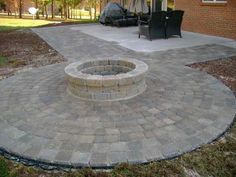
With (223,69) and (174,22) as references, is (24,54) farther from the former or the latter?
(223,69)

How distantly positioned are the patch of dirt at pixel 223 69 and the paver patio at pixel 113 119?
0.66 ft

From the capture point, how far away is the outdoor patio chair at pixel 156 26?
30.3 feet

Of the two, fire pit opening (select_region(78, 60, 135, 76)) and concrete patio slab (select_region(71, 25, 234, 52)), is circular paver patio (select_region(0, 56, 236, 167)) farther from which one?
concrete patio slab (select_region(71, 25, 234, 52))

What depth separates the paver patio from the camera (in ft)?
10.7

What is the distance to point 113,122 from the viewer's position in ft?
12.7

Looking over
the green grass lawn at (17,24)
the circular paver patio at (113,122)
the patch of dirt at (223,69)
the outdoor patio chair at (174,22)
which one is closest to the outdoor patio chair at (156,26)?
the outdoor patio chair at (174,22)

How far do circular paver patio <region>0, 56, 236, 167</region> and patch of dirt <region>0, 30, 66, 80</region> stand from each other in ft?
5.46

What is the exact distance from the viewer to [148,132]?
11.8 feet

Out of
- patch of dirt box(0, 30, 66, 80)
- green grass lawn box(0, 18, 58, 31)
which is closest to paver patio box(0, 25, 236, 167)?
patch of dirt box(0, 30, 66, 80)

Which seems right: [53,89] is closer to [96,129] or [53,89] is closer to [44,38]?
[96,129]

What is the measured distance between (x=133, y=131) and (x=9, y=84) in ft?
10.2

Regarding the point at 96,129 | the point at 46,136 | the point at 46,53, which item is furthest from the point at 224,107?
the point at 46,53

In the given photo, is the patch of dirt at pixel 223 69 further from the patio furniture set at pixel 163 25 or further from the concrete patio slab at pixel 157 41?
the patio furniture set at pixel 163 25

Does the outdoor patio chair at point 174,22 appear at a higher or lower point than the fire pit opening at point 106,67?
higher
